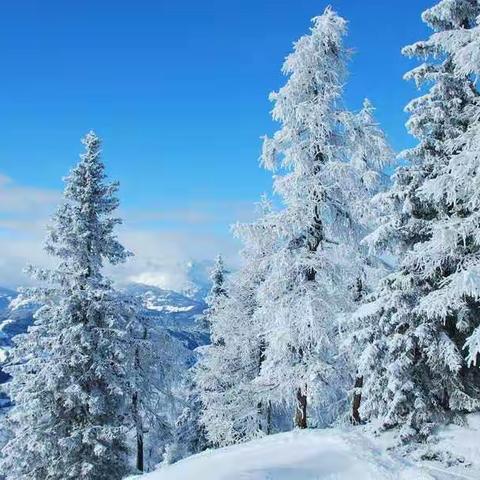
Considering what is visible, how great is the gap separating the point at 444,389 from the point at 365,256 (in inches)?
207

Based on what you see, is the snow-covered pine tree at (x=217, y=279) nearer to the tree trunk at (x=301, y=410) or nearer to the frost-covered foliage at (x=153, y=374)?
the frost-covered foliage at (x=153, y=374)

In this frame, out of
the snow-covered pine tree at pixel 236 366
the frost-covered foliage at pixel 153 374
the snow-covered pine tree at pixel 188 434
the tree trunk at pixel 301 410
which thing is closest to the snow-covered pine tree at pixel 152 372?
the frost-covered foliage at pixel 153 374

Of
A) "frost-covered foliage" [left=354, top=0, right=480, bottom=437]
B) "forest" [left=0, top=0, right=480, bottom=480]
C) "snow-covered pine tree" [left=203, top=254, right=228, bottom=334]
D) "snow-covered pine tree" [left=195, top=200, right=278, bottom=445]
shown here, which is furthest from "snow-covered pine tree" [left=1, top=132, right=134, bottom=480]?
"snow-covered pine tree" [left=203, top=254, right=228, bottom=334]

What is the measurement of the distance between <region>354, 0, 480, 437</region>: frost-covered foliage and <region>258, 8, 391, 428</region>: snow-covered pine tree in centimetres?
157

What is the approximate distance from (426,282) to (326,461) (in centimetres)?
568

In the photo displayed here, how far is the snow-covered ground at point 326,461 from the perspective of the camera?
40.3ft

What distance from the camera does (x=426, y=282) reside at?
50.9 ft

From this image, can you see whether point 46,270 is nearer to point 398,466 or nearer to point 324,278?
point 324,278

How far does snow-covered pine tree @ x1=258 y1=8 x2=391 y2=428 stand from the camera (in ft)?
57.0

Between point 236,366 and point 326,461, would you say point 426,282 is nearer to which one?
point 326,461

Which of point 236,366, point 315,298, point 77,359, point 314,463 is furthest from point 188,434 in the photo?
point 314,463

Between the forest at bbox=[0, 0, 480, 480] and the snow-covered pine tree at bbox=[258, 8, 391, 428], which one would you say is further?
the snow-covered pine tree at bbox=[258, 8, 391, 428]

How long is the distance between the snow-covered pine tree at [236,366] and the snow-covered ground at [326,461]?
10030 mm

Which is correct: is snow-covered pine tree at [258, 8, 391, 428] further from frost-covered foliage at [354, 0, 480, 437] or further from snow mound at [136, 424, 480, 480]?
snow mound at [136, 424, 480, 480]
